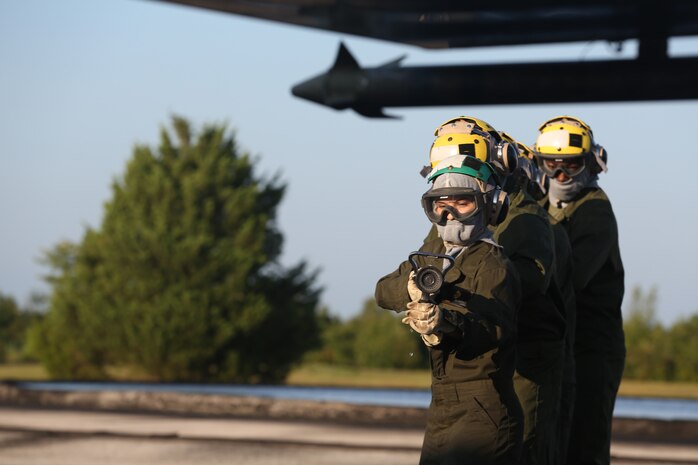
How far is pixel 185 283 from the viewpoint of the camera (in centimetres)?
5116

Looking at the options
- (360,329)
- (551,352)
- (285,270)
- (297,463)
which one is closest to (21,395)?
(297,463)

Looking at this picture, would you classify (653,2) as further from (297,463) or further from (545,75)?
(297,463)

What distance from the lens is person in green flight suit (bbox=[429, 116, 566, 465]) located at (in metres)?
5.73

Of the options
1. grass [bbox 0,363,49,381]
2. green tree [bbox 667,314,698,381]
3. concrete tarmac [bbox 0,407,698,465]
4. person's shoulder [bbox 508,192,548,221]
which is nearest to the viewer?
person's shoulder [bbox 508,192,548,221]

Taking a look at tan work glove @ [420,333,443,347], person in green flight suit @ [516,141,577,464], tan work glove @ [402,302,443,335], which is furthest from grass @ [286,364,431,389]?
tan work glove @ [402,302,443,335]

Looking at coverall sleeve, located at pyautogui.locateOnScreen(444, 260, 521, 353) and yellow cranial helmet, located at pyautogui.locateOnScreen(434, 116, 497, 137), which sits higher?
yellow cranial helmet, located at pyautogui.locateOnScreen(434, 116, 497, 137)

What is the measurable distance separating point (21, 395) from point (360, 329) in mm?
45689

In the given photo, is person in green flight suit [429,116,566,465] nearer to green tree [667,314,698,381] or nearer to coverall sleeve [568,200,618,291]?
coverall sleeve [568,200,618,291]

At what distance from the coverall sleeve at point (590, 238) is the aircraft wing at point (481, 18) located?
14498mm

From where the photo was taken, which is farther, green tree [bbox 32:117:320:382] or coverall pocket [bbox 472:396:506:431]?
green tree [bbox 32:117:320:382]

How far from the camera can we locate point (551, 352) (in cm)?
614

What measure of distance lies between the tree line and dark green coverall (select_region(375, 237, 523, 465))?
43553mm

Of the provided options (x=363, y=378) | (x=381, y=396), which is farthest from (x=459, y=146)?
(x=363, y=378)

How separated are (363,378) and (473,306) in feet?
137
